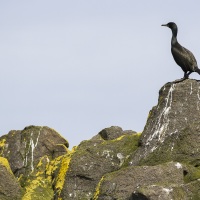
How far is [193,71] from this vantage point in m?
30.9

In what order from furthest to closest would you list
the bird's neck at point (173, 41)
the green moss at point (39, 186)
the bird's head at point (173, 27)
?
the bird's head at point (173, 27)
the bird's neck at point (173, 41)
the green moss at point (39, 186)

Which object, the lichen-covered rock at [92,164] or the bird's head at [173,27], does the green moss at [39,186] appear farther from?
the bird's head at [173,27]

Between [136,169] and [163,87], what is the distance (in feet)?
21.1

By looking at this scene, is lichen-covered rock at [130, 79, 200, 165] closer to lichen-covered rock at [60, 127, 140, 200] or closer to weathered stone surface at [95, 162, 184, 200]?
lichen-covered rock at [60, 127, 140, 200]

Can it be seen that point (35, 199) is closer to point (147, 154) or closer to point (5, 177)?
point (5, 177)

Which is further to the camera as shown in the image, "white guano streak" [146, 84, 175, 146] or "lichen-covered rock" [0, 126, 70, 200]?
"lichen-covered rock" [0, 126, 70, 200]

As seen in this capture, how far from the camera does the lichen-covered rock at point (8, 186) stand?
30.0 m

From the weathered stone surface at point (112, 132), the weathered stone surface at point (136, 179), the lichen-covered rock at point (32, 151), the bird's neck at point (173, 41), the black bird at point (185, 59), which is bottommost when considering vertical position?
the weathered stone surface at point (136, 179)

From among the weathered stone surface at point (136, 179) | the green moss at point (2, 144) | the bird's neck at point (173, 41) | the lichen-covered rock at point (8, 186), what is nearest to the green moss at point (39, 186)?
the lichen-covered rock at point (8, 186)

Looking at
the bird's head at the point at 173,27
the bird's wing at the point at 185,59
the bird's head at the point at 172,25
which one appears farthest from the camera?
the bird's head at the point at 172,25

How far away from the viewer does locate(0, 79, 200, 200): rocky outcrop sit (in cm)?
2464

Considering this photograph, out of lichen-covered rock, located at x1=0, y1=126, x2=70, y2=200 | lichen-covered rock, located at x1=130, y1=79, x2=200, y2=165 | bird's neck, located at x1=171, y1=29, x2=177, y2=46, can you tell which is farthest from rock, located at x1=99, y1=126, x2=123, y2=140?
lichen-covered rock, located at x1=130, y1=79, x2=200, y2=165

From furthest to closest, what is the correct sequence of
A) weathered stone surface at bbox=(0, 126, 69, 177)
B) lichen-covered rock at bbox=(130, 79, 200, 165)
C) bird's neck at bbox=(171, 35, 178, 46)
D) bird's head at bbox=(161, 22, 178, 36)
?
1. weathered stone surface at bbox=(0, 126, 69, 177)
2. bird's head at bbox=(161, 22, 178, 36)
3. bird's neck at bbox=(171, 35, 178, 46)
4. lichen-covered rock at bbox=(130, 79, 200, 165)

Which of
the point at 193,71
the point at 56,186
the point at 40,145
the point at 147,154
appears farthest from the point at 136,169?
the point at 40,145
